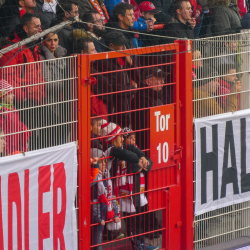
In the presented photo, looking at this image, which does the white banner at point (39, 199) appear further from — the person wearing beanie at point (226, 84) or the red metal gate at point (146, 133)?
the person wearing beanie at point (226, 84)

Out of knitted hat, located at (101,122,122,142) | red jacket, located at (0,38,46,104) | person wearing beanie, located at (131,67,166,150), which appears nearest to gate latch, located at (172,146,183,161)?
person wearing beanie, located at (131,67,166,150)

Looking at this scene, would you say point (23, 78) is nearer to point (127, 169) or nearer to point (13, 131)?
point (13, 131)

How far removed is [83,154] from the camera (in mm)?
5156

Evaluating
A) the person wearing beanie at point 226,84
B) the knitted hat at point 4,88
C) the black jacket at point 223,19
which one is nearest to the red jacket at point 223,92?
the person wearing beanie at point 226,84

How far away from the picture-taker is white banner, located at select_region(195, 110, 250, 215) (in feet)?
20.0

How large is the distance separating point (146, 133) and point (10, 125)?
5.14ft

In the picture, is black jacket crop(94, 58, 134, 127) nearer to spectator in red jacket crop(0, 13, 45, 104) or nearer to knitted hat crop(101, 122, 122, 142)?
knitted hat crop(101, 122, 122, 142)

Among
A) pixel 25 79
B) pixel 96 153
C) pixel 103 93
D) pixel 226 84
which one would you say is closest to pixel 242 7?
pixel 226 84

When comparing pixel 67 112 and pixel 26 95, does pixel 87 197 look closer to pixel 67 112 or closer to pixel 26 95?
pixel 67 112

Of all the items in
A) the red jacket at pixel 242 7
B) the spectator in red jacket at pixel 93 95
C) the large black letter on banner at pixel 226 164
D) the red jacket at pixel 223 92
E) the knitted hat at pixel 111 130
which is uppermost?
the red jacket at pixel 242 7

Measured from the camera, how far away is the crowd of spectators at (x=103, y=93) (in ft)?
15.7

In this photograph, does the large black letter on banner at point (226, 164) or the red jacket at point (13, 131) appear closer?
the red jacket at point (13, 131)

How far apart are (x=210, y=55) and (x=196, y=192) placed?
5.04ft

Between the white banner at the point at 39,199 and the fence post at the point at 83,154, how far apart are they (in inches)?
3.1
